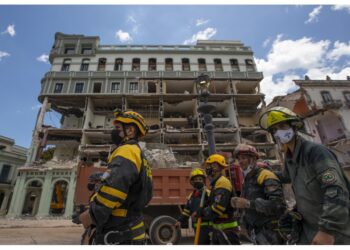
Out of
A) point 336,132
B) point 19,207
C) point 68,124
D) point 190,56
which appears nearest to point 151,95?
point 190,56

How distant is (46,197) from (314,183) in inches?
835

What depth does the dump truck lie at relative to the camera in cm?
579

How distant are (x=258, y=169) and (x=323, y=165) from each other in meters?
1.27

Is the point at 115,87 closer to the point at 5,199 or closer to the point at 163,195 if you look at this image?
the point at 5,199

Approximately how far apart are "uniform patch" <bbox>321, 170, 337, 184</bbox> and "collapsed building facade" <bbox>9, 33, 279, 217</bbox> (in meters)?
19.7

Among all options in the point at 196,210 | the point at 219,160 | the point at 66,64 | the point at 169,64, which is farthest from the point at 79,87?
the point at 219,160

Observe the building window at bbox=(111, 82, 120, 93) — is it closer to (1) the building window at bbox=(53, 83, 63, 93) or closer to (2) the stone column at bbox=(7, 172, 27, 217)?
(1) the building window at bbox=(53, 83, 63, 93)

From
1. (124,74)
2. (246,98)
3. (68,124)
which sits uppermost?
(124,74)

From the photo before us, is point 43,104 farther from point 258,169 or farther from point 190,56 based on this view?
point 258,169

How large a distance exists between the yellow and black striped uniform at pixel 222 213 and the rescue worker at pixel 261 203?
0.35 m

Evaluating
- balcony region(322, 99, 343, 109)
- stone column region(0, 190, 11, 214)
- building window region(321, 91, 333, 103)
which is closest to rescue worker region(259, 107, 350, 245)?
balcony region(322, 99, 343, 109)

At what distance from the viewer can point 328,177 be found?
4.71 ft

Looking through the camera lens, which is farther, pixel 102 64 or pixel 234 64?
pixel 234 64

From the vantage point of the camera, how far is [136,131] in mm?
2094
